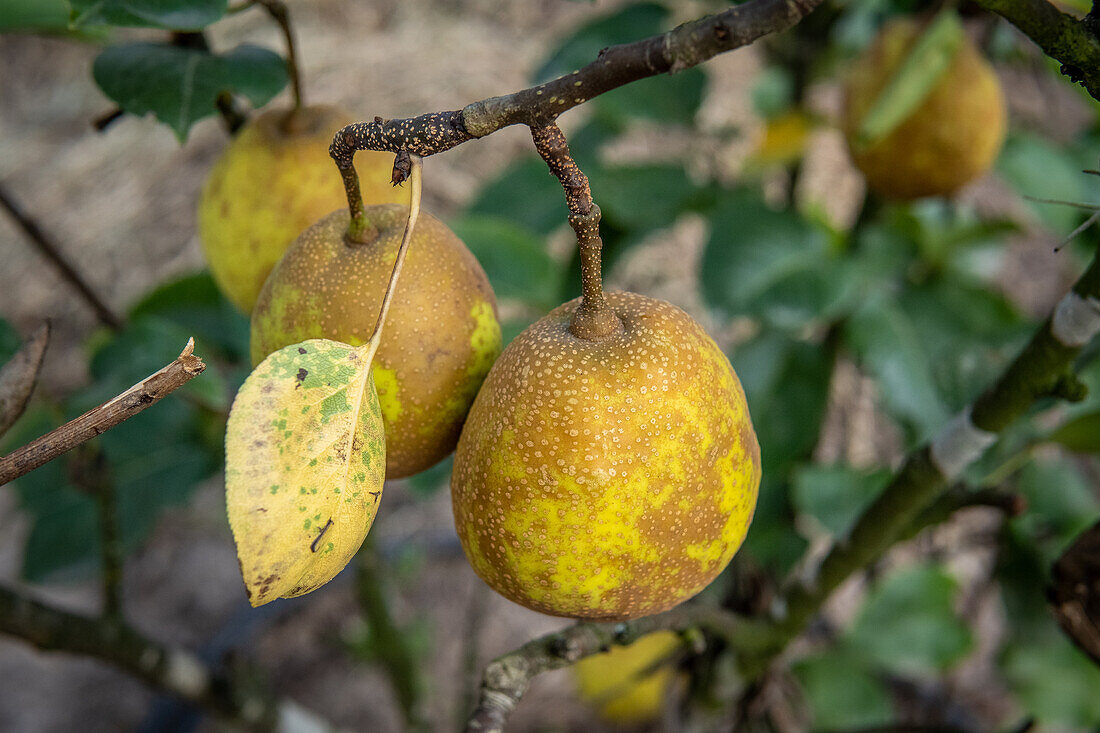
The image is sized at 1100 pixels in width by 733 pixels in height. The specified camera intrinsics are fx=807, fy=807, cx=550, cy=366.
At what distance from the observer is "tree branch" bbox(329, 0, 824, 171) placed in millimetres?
257

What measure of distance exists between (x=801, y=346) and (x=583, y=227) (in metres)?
0.70

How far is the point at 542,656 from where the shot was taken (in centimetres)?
37

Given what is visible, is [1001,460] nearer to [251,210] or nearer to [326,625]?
[251,210]

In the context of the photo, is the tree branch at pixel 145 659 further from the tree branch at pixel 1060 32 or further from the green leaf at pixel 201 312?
the tree branch at pixel 1060 32

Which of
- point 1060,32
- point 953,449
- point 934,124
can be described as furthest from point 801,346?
point 1060,32

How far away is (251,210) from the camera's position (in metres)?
0.44

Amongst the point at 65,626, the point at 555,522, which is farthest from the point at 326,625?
the point at 555,522

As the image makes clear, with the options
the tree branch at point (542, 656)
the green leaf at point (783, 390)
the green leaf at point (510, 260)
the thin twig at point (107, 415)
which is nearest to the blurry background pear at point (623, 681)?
the green leaf at point (783, 390)

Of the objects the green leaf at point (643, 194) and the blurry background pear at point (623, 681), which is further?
the blurry background pear at point (623, 681)

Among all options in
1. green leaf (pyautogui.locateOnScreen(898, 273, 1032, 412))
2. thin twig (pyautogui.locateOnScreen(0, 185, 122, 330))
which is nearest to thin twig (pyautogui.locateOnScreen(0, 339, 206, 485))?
thin twig (pyautogui.locateOnScreen(0, 185, 122, 330))

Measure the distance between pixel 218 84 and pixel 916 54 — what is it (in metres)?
0.57

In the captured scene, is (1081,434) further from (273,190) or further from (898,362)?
(273,190)

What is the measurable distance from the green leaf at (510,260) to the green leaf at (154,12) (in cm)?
35

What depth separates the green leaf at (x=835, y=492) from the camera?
762 millimetres
